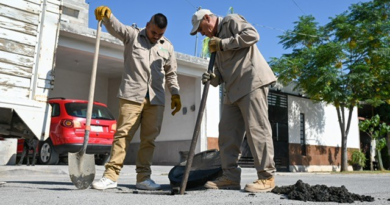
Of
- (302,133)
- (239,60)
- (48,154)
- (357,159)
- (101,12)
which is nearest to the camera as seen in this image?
(239,60)

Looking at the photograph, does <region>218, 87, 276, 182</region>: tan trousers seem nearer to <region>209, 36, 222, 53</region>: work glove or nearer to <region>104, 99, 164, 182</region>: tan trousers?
<region>209, 36, 222, 53</region>: work glove

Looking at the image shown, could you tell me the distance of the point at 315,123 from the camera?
1994 centimetres

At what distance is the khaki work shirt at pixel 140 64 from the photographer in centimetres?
428

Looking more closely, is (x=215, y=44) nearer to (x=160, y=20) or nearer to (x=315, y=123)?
(x=160, y=20)

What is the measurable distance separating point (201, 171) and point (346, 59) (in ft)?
43.2

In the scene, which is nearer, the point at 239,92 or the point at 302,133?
the point at 239,92

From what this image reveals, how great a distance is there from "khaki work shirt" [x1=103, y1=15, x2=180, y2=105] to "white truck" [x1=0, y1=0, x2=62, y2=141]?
3.96 ft

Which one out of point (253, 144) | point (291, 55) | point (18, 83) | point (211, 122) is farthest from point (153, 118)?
point (291, 55)

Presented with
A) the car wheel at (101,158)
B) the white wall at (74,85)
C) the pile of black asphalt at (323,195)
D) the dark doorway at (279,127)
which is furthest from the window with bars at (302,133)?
the pile of black asphalt at (323,195)

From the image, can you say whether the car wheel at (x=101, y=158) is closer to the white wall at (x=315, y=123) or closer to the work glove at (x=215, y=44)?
the work glove at (x=215, y=44)

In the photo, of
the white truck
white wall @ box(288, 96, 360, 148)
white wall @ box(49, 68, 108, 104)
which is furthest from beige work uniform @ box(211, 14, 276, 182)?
white wall @ box(288, 96, 360, 148)

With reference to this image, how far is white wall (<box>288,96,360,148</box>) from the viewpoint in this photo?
18.8 m

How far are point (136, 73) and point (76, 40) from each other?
8045 mm

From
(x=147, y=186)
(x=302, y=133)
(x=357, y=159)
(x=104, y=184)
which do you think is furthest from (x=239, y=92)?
(x=357, y=159)
